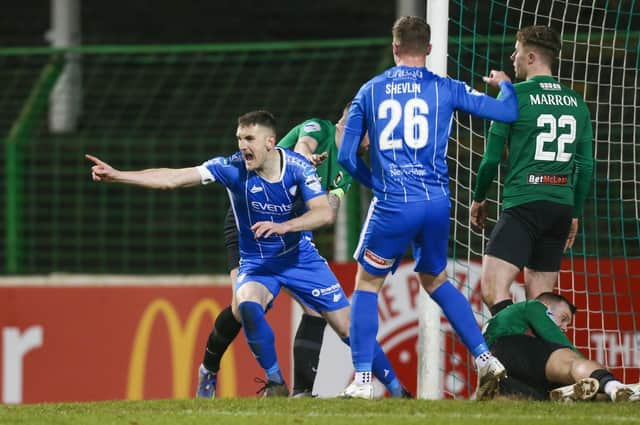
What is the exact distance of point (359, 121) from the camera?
6047mm

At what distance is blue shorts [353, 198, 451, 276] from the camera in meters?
6.03

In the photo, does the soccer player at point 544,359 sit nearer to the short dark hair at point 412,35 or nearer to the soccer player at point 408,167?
the soccer player at point 408,167

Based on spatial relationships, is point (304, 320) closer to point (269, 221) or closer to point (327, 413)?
point (269, 221)

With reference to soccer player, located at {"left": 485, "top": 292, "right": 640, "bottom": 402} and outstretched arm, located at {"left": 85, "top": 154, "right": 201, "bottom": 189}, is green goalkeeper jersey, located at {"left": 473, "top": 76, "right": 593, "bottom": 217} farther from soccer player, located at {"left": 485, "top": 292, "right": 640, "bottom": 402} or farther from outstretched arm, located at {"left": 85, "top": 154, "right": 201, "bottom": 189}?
outstretched arm, located at {"left": 85, "top": 154, "right": 201, "bottom": 189}

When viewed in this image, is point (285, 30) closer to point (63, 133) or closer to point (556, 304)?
point (63, 133)

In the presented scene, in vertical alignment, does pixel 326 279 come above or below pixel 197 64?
below

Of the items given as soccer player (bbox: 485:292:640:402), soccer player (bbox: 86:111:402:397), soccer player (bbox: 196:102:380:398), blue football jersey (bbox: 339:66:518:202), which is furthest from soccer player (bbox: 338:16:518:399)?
soccer player (bbox: 196:102:380:398)

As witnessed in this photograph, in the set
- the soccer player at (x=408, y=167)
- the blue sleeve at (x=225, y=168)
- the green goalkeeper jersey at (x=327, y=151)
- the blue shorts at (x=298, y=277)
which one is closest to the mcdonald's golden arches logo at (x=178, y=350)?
the green goalkeeper jersey at (x=327, y=151)

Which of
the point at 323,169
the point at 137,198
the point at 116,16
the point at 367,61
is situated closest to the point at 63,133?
the point at 137,198

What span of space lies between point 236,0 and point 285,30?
82 cm

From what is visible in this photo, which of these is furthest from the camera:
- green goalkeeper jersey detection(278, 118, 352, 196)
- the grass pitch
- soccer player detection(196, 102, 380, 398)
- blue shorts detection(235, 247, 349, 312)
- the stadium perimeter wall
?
the stadium perimeter wall

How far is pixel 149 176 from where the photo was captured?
20.2ft

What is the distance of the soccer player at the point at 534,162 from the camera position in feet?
21.6

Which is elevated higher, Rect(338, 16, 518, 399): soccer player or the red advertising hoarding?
Rect(338, 16, 518, 399): soccer player
